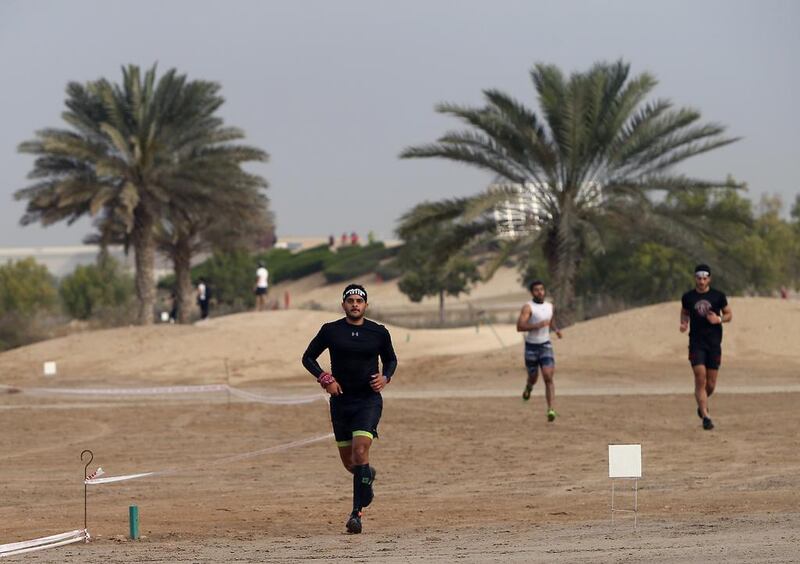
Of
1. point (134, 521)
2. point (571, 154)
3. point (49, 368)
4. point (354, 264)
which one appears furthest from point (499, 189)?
point (354, 264)

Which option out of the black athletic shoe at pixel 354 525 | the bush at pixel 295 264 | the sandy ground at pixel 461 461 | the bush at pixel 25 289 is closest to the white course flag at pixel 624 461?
the sandy ground at pixel 461 461

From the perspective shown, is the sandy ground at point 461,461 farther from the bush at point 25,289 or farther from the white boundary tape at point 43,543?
the bush at point 25,289

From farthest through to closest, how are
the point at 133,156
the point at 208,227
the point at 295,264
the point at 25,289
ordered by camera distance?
the point at 295,264
the point at 25,289
the point at 208,227
the point at 133,156

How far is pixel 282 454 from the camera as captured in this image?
16578 mm

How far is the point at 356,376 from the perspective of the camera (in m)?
10.4

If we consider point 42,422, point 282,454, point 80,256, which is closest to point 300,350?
point 42,422

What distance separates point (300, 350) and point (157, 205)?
737 cm

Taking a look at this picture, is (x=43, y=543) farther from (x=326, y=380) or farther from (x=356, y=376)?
(x=356, y=376)

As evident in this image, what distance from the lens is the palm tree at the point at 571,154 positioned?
32.4 metres

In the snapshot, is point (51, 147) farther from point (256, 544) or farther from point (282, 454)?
point (256, 544)

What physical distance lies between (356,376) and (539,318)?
841 centimetres

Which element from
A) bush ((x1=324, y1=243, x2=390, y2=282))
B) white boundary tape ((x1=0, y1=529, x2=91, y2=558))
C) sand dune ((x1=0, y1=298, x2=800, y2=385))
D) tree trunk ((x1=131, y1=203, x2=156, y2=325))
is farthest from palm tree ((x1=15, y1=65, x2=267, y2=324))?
bush ((x1=324, y1=243, x2=390, y2=282))

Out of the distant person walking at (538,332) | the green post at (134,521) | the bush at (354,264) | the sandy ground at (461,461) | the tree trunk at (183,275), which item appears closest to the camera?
the sandy ground at (461,461)

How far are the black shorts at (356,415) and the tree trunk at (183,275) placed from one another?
35669mm
